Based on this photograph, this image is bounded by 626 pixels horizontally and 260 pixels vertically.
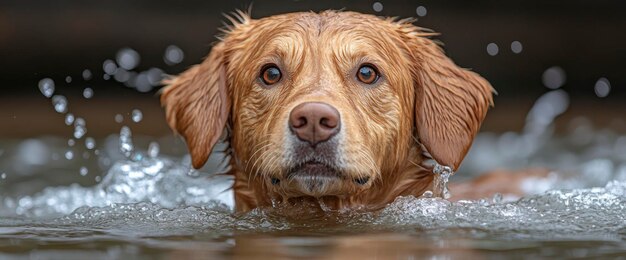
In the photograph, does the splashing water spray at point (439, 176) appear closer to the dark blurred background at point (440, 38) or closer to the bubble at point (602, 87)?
the dark blurred background at point (440, 38)

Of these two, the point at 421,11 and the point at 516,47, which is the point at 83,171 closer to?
the point at 421,11

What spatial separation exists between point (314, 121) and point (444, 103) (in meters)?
1.13

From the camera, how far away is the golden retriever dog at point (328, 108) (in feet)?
16.5

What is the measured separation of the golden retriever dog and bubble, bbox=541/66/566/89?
26.0 feet

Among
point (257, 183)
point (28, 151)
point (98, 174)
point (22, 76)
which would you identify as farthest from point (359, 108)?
point (22, 76)

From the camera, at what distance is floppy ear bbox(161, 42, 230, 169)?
19.2 ft

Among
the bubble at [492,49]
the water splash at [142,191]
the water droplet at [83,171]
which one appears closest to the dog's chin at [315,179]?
the water splash at [142,191]

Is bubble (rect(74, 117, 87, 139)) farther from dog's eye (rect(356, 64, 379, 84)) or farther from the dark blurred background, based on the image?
dog's eye (rect(356, 64, 379, 84))

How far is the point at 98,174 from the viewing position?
9.41 meters

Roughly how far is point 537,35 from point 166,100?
27.2ft

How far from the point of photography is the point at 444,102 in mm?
5820

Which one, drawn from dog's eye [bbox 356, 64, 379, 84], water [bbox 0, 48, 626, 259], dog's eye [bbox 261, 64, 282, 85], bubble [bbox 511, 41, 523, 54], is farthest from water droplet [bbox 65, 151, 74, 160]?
bubble [bbox 511, 41, 523, 54]

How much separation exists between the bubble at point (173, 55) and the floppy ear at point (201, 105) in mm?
7433

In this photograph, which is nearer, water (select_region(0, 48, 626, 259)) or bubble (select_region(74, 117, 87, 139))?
water (select_region(0, 48, 626, 259))
